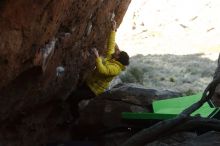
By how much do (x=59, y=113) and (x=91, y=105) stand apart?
46.0 inches

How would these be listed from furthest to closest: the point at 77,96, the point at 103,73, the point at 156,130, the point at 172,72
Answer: the point at 172,72
the point at 77,96
the point at 103,73
the point at 156,130

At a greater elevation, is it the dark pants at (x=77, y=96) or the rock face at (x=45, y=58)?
the rock face at (x=45, y=58)

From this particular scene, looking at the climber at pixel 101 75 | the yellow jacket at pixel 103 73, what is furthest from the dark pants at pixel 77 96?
the yellow jacket at pixel 103 73

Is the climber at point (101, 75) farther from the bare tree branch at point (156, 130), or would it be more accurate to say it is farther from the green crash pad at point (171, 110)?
the bare tree branch at point (156, 130)

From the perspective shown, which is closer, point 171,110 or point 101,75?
point 171,110

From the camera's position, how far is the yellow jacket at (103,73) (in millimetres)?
8775

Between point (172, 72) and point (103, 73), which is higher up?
point (103, 73)

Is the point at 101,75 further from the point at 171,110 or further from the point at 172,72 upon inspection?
the point at 172,72

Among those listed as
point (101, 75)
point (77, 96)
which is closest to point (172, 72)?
point (77, 96)

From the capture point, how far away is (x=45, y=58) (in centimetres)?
702

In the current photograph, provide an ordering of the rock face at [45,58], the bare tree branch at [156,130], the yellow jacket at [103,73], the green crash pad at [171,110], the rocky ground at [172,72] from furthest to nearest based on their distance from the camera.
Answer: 1. the rocky ground at [172,72]
2. the yellow jacket at [103,73]
3. the green crash pad at [171,110]
4. the rock face at [45,58]
5. the bare tree branch at [156,130]

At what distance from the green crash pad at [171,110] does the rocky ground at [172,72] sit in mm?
10604

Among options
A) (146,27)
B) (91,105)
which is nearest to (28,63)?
(91,105)

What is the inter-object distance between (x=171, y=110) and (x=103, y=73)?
6.48 feet
